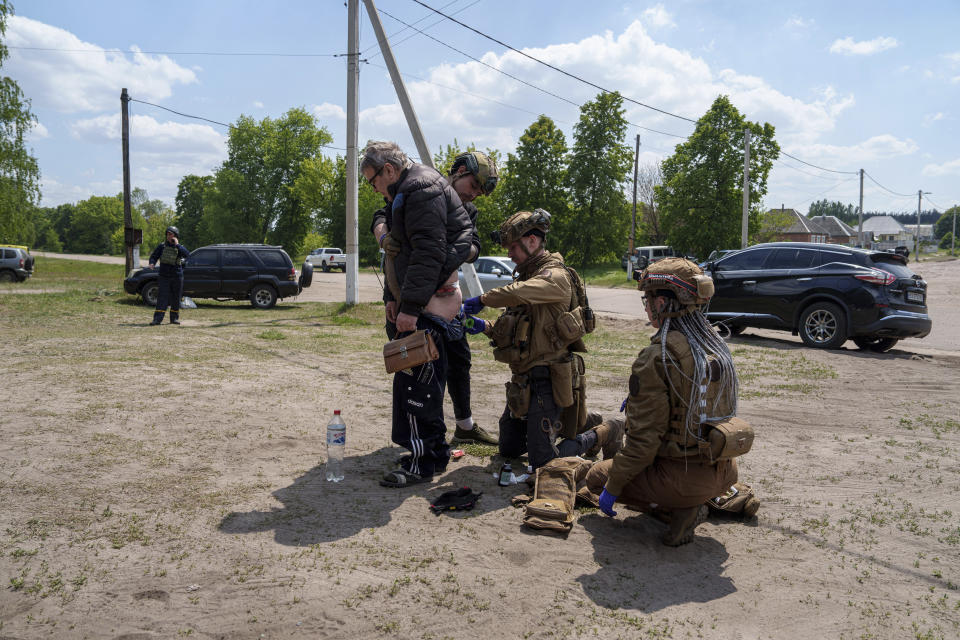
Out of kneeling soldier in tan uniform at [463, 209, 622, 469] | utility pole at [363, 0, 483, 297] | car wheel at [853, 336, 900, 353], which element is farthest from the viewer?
utility pole at [363, 0, 483, 297]

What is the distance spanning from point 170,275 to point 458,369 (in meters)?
10.3

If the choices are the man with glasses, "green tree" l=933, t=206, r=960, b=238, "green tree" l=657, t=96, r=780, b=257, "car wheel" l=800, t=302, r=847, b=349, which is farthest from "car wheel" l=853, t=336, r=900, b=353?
"green tree" l=933, t=206, r=960, b=238

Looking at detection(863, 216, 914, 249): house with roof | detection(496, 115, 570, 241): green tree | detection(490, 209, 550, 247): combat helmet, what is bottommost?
detection(490, 209, 550, 247): combat helmet

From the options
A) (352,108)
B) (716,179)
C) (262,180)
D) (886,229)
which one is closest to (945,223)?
(886,229)

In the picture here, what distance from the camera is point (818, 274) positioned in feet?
35.9

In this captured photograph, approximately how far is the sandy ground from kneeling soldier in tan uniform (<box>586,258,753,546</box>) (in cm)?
31

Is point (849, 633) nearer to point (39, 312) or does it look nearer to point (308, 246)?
point (39, 312)

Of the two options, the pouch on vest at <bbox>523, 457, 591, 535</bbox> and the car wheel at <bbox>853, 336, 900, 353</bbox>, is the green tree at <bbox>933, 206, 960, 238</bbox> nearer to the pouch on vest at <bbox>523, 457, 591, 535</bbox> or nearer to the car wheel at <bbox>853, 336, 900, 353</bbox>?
the car wheel at <bbox>853, 336, 900, 353</bbox>

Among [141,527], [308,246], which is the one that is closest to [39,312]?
[141,527]

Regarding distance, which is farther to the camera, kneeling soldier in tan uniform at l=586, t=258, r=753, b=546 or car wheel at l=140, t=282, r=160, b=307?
car wheel at l=140, t=282, r=160, b=307

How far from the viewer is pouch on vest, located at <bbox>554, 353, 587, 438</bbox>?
4.26 m

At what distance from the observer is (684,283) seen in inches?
131

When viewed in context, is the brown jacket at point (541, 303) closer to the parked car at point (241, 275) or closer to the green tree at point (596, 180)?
the parked car at point (241, 275)

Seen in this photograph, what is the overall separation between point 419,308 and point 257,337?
830 cm
